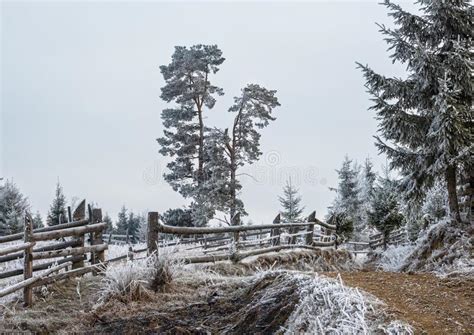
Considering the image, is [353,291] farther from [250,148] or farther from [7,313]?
[250,148]

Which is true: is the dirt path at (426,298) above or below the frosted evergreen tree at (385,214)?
below

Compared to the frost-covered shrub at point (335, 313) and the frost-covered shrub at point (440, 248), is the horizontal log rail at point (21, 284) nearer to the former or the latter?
the frost-covered shrub at point (335, 313)

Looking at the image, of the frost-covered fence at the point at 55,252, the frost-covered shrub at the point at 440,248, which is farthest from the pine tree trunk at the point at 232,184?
the frost-covered fence at the point at 55,252

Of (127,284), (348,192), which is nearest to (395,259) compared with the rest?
(127,284)

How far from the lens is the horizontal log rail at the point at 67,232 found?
5.21m

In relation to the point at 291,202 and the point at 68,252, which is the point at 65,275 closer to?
the point at 68,252

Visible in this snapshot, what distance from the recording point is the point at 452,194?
9.12 metres

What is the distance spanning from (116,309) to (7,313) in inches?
51.6

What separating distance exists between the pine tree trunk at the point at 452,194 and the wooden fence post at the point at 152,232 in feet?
22.2

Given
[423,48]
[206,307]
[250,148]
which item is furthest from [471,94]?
[250,148]

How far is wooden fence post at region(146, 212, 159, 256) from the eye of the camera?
5580mm

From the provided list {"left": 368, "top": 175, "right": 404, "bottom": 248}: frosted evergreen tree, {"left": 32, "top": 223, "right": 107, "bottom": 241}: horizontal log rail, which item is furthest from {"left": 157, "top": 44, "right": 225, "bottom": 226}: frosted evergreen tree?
{"left": 32, "top": 223, "right": 107, "bottom": 241}: horizontal log rail

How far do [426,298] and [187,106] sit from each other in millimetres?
18350

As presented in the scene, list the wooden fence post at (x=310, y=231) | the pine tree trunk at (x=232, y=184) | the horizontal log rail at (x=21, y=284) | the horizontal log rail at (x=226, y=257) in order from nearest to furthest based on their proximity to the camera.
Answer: the horizontal log rail at (x=21, y=284)
the horizontal log rail at (x=226, y=257)
the wooden fence post at (x=310, y=231)
the pine tree trunk at (x=232, y=184)
